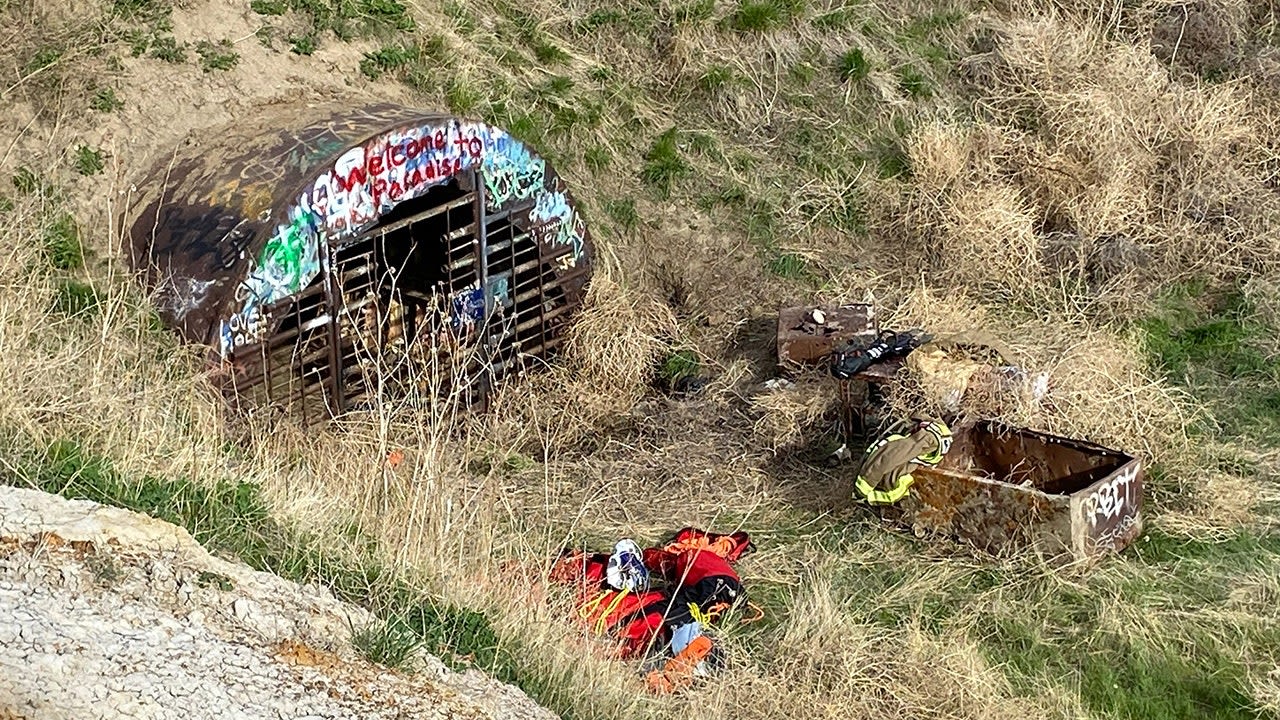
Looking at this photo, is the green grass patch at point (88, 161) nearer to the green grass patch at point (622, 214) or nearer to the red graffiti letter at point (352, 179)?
the red graffiti letter at point (352, 179)

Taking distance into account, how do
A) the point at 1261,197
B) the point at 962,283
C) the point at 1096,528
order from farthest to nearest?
the point at 1261,197
the point at 962,283
the point at 1096,528

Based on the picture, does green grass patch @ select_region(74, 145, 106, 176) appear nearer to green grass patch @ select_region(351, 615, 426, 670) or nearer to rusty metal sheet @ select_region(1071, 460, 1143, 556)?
green grass patch @ select_region(351, 615, 426, 670)

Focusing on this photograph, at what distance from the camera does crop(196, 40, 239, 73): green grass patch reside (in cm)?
895

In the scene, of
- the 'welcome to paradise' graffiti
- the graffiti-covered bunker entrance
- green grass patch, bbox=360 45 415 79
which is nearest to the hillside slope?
green grass patch, bbox=360 45 415 79

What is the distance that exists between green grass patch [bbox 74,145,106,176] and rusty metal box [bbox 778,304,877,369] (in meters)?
4.23

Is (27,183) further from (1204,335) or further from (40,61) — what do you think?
(1204,335)

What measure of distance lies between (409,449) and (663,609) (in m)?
1.39

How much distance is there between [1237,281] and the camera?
11102 millimetres

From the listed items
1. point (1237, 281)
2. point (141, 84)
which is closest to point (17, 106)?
point (141, 84)

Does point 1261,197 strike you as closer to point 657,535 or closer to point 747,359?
point 747,359

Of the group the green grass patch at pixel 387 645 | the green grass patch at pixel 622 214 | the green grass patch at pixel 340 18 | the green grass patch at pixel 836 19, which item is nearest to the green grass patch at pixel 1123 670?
the green grass patch at pixel 387 645

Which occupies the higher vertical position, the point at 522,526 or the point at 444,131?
the point at 444,131

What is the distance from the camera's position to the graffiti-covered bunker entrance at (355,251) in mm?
7641

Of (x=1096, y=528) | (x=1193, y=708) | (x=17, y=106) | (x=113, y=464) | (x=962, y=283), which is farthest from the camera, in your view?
(x=962, y=283)
